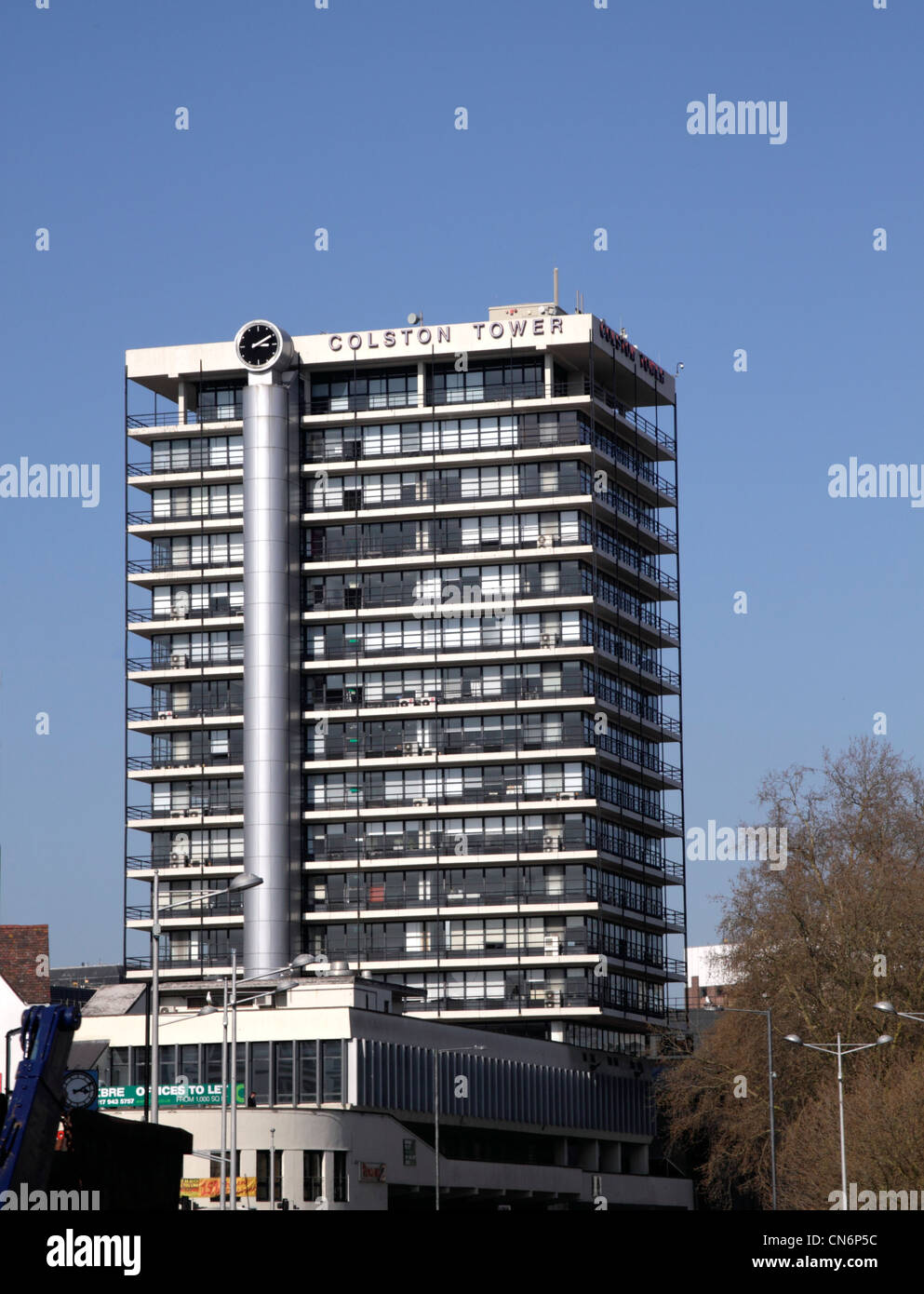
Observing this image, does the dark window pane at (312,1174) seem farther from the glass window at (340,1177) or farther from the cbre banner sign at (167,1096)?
the cbre banner sign at (167,1096)

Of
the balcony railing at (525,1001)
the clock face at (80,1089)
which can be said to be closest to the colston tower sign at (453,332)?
the balcony railing at (525,1001)

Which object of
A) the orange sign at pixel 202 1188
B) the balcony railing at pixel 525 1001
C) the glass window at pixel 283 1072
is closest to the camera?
the orange sign at pixel 202 1188

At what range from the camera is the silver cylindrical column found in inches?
4318

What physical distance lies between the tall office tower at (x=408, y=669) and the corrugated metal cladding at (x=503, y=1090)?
3.18 meters

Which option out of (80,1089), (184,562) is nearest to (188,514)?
(184,562)

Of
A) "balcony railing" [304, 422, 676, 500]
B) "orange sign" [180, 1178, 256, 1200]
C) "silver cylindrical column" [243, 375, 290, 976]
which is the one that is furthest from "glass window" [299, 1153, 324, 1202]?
"balcony railing" [304, 422, 676, 500]

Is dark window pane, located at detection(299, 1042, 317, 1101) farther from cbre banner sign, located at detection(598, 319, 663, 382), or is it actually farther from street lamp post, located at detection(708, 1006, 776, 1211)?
cbre banner sign, located at detection(598, 319, 663, 382)

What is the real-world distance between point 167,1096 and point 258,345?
50.5 meters

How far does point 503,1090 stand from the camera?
347 feet

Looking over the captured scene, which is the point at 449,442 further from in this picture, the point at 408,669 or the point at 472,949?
the point at 472,949

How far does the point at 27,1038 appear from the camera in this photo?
105 ft

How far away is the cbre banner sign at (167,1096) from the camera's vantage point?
73.4 meters
